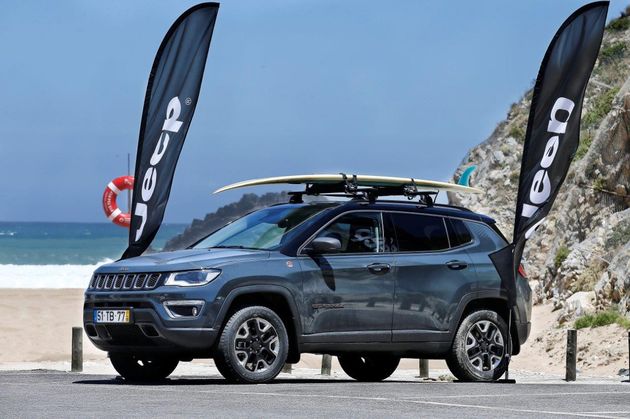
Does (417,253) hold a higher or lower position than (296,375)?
higher

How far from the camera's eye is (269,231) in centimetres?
1394

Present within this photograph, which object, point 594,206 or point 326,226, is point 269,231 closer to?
point 326,226

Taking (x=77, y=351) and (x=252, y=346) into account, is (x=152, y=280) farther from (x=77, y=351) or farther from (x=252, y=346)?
(x=77, y=351)

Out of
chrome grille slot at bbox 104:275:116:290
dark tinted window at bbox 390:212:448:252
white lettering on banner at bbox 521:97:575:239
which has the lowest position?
chrome grille slot at bbox 104:275:116:290

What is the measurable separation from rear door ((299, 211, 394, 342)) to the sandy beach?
8.30 meters

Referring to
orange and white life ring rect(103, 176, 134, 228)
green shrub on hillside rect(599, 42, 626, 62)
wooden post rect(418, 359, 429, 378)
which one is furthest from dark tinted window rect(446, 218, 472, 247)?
green shrub on hillside rect(599, 42, 626, 62)

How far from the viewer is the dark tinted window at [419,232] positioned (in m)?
14.4

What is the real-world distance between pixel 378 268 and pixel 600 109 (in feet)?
75.5

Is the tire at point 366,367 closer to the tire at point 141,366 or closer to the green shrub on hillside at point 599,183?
the tire at point 141,366

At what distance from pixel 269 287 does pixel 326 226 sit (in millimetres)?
1060

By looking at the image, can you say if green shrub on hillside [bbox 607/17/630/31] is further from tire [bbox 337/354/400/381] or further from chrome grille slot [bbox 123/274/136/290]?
chrome grille slot [bbox 123/274/136/290]

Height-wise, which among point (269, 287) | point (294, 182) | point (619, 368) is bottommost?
point (619, 368)

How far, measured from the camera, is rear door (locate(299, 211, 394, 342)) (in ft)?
44.4

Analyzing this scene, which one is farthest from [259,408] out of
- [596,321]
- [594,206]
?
[594,206]
